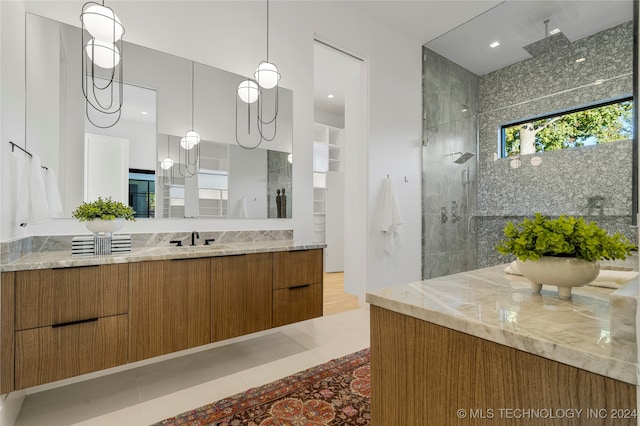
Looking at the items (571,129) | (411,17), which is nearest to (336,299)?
(571,129)

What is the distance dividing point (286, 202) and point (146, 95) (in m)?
1.39

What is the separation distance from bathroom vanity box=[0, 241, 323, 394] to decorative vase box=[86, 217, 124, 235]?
0.22m

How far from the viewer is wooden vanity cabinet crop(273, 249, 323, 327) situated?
225 cm

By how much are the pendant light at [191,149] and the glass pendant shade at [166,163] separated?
0.06 meters

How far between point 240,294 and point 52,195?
1247 mm

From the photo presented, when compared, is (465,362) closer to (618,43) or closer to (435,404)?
(435,404)

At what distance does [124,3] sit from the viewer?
7.13 feet

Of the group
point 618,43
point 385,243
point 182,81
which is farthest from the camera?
point 385,243

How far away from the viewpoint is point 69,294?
1.52 m

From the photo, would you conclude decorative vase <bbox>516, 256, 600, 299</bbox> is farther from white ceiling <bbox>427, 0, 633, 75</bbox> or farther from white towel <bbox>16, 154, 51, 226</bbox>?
white ceiling <bbox>427, 0, 633, 75</bbox>

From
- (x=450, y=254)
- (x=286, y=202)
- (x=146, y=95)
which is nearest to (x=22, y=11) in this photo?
(x=146, y=95)

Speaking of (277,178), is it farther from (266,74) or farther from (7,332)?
(7,332)

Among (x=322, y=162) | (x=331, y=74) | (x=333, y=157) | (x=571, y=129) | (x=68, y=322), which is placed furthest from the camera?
(x=333, y=157)

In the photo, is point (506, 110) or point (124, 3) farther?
point (506, 110)
